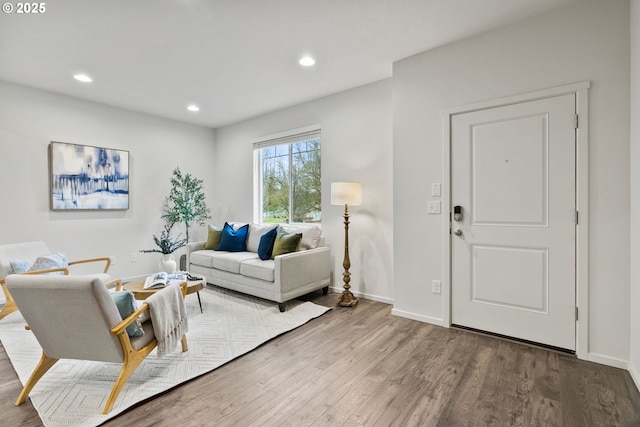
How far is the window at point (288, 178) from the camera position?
4.34 m

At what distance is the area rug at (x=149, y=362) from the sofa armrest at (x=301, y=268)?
0.29 metres

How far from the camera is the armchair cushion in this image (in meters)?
2.83

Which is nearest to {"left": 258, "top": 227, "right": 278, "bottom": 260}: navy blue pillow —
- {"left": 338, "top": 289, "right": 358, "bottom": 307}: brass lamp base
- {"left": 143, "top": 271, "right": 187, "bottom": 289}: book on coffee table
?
{"left": 143, "top": 271, "right": 187, "bottom": 289}: book on coffee table

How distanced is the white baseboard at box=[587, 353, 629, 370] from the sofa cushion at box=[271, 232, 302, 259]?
2727 millimetres

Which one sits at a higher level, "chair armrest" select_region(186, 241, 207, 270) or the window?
the window

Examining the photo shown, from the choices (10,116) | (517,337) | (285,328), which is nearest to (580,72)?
(517,337)

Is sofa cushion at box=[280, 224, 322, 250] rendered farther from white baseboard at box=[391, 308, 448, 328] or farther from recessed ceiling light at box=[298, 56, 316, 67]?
recessed ceiling light at box=[298, 56, 316, 67]

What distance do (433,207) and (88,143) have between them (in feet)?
15.2

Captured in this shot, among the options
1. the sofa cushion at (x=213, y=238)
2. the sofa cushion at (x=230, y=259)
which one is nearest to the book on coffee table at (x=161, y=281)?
the sofa cushion at (x=230, y=259)

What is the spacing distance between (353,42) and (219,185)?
3832 millimetres

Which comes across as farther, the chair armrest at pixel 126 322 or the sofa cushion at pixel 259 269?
the sofa cushion at pixel 259 269

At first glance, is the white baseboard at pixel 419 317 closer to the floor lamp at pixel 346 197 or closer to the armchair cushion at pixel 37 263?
the floor lamp at pixel 346 197

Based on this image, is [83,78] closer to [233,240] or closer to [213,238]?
[213,238]

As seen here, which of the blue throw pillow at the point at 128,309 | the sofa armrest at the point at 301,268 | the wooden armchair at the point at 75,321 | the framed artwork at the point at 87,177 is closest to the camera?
the wooden armchair at the point at 75,321
